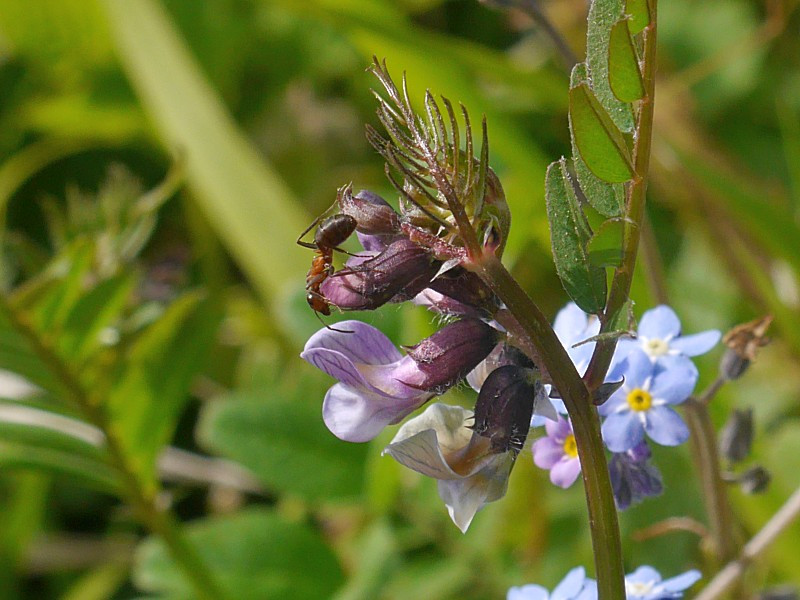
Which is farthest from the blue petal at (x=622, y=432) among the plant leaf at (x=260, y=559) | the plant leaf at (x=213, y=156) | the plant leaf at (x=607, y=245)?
the plant leaf at (x=213, y=156)

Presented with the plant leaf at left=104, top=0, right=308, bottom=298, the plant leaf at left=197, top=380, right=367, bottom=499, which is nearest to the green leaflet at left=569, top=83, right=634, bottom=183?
the plant leaf at left=197, top=380, right=367, bottom=499

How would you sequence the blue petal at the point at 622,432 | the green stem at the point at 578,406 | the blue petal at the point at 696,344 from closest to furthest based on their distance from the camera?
the green stem at the point at 578,406, the blue petal at the point at 622,432, the blue petal at the point at 696,344

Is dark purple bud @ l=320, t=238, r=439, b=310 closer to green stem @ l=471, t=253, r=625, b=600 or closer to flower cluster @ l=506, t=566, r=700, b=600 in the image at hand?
green stem @ l=471, t=253, r=625, b=600

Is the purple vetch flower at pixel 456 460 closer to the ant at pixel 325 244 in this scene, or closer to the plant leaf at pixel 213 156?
the ant at pixel 325 244

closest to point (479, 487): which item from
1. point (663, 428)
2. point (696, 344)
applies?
point (663, 428)

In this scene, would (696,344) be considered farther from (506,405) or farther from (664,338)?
(506,405)

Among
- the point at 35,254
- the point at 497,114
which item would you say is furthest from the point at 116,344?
the point at 497,114
